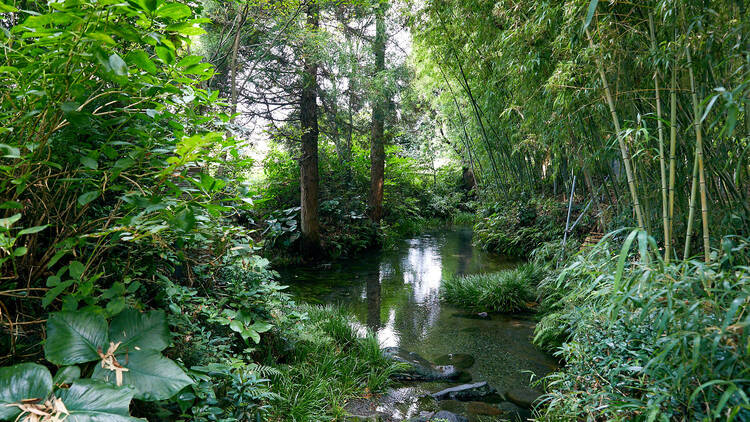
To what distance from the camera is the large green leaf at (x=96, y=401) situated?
84cm

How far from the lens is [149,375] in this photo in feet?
3.35

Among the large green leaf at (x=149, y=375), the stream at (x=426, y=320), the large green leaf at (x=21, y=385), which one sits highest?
the large green leaf at (x=21, y=385)

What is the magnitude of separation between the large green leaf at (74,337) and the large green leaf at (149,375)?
0.06m

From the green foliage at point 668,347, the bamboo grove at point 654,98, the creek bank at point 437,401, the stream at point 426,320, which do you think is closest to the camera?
the green foliage at point 668,347

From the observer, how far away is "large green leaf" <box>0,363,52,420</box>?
0.82 m

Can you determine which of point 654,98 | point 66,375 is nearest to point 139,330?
point 66,375

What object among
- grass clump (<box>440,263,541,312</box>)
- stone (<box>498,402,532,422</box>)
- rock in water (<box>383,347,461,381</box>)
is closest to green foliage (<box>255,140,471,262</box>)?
grass clump (<box>440,263,541,312</box>)

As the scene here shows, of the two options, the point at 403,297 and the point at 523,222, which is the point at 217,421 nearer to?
the point at 403,297

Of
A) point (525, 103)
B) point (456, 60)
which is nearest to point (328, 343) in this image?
point (525, 103)

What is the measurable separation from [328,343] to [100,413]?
168 cm

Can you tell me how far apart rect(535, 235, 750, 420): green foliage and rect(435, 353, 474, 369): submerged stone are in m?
1.04

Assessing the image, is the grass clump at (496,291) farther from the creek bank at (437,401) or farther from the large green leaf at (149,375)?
the large green leaf at (149,375)

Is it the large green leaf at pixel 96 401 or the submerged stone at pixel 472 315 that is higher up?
the large green leaf at pixel 96 401

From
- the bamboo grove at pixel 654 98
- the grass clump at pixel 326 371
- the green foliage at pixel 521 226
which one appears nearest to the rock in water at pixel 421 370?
the grass clump at pixel 326 371
